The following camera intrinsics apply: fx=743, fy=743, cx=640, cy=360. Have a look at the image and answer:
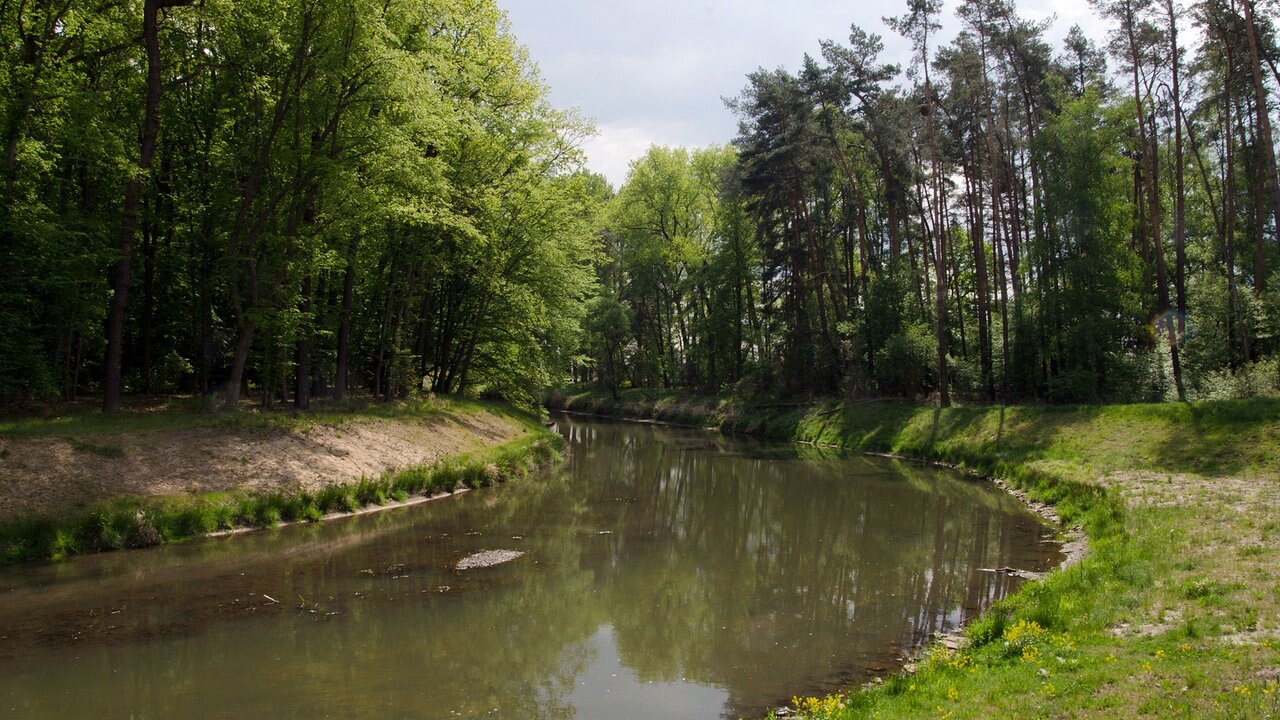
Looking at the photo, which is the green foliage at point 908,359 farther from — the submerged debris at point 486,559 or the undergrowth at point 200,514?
the submerged debris at point 486,559

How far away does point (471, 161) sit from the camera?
2659cm

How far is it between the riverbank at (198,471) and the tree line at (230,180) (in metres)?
2.09

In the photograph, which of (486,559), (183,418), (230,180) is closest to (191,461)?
(183,418)

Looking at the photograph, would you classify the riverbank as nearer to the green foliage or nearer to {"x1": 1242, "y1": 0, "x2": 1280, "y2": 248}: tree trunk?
the green foliage

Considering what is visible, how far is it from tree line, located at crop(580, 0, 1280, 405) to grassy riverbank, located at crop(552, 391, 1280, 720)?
4.72 m

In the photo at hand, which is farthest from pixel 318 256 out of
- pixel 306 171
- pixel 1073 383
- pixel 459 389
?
pixel 1073 383

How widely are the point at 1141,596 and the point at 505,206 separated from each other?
939 inches

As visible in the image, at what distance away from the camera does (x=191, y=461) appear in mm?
15258

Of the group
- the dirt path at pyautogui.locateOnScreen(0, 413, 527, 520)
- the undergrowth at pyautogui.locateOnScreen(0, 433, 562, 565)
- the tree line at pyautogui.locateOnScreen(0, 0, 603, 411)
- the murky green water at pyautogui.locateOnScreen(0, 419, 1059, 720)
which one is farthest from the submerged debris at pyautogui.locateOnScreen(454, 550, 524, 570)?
the tree line at pyautogui.locateOnScreen(0, 0, 603, 411)

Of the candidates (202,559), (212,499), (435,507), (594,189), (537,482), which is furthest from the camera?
(594,189)

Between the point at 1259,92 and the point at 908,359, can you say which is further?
the point at 908,359

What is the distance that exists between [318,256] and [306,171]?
2164mm

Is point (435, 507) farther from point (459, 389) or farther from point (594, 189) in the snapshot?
point (594, 189)

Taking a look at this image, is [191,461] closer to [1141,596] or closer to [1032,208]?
[1141,596]
